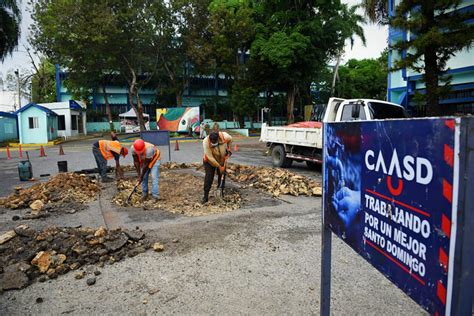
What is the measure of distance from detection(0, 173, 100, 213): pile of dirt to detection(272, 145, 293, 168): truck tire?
238 inches

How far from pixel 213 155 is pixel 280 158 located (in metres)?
5.66

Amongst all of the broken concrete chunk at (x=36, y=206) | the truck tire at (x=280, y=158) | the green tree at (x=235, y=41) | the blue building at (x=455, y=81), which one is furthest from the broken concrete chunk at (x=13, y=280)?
the green tree at (x=235, y=41)

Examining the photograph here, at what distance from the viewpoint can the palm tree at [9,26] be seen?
22.5 m

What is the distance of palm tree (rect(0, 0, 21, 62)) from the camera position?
74.0 ft

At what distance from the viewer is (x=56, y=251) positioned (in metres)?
4.25

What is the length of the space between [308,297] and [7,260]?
3524mm

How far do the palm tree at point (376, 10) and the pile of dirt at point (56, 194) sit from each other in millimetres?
11356

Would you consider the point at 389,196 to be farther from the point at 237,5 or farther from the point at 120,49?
the point at 237,5

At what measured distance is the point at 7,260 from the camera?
4141 millimetres

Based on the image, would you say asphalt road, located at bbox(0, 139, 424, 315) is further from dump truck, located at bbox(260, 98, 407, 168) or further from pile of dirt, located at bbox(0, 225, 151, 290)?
dump truck, located at bbox(260, 98, 407, 168)

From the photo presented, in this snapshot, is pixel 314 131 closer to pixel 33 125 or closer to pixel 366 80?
pixel 33 125

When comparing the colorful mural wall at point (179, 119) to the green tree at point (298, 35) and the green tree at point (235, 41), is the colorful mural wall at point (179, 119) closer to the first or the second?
the green tree at point (235, 41)

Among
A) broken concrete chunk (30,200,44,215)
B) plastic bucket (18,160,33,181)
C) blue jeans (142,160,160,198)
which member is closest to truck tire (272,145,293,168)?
blue jeans (142,160,160,198)

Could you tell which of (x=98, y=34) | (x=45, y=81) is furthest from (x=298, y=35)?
(x=45, y=81)
